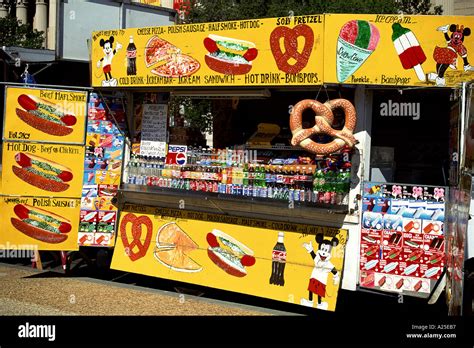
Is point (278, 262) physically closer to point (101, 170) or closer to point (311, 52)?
point (311, 52)

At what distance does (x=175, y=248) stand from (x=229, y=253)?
96 cm

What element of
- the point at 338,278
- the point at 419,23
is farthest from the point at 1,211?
the point at 419,23

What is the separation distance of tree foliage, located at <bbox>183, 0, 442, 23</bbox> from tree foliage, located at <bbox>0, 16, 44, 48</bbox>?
6.71m

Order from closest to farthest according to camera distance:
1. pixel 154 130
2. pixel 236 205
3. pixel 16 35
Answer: pixel 236 205, pixel 154 130, pixel 16 35

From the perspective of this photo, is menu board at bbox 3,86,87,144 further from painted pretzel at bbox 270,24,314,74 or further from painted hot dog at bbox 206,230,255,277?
painted pretzel at bbox 270,24,314,74

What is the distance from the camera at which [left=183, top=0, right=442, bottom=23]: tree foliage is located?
63.5ft

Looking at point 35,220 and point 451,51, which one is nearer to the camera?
point 451,51

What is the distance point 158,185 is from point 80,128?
4.93 feet

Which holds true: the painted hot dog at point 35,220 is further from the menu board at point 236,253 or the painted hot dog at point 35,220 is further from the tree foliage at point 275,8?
the tree foliage at point 275,8

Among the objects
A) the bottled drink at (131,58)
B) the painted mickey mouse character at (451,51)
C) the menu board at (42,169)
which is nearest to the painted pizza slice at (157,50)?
the bottled drink at (131,58)

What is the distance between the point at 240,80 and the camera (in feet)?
25.9

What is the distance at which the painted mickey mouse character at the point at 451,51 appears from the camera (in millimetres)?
6871

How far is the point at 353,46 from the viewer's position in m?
7.18

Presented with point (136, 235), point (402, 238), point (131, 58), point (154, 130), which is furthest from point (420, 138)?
point (136, 235)
